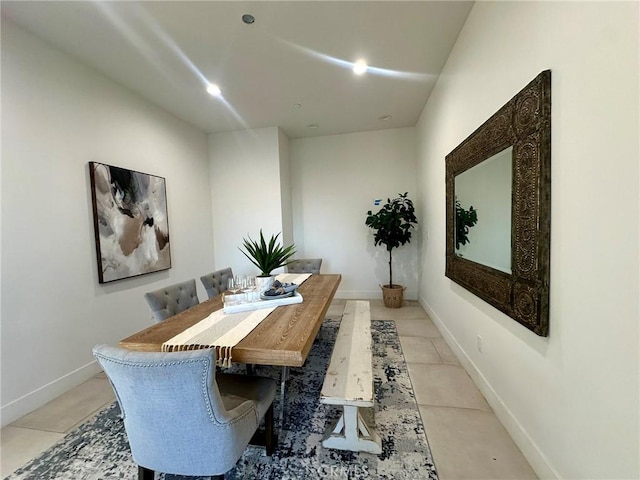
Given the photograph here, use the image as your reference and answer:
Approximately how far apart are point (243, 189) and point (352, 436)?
379 centimetres

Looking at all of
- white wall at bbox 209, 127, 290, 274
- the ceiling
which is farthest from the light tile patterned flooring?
the ceiling

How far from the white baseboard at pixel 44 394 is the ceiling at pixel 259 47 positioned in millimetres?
2831

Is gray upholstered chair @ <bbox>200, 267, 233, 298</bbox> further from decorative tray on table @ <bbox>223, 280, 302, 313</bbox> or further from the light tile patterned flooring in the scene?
the light tile patterned flooring

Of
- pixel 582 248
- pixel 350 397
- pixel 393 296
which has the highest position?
pixel 582 248

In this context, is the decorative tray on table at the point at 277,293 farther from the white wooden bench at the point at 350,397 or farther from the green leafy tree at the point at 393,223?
the green leafy tree at the point at 393,223

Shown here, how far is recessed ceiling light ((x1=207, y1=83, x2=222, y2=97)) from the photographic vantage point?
2971mm

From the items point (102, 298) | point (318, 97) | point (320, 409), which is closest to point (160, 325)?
point (320, 409)

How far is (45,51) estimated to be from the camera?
220 centimetres

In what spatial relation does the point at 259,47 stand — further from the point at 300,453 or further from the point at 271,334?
the point at 300,453

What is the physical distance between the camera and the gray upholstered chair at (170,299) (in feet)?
6.37

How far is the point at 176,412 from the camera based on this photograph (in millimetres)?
1025

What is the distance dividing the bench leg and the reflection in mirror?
127 centimetres

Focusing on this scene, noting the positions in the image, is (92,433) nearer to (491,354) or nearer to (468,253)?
(491,354)

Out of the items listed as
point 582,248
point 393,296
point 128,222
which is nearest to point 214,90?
point 128,222
